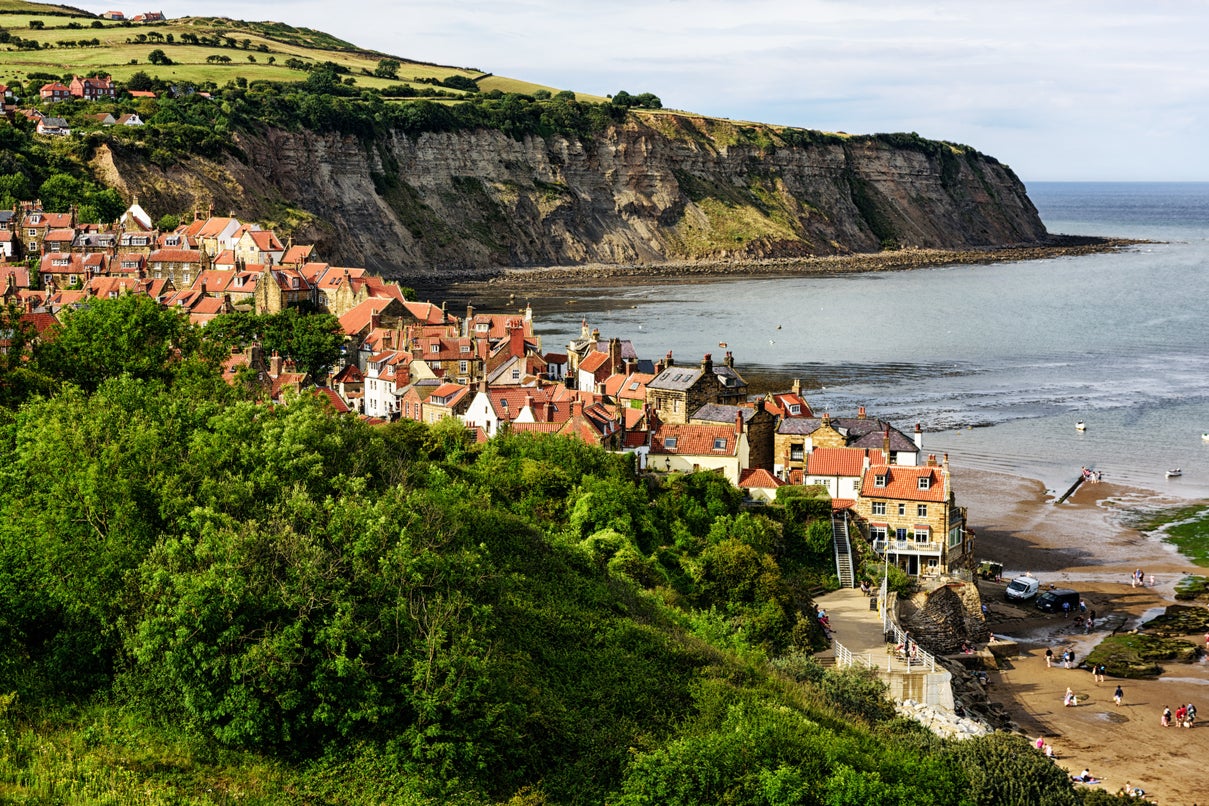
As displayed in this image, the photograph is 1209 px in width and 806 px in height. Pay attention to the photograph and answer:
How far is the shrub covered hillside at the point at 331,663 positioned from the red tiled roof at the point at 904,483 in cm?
1271

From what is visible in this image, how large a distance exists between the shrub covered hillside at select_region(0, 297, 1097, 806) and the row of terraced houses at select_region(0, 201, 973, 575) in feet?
19.9

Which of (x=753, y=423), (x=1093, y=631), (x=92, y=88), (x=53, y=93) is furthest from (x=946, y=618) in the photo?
(x=92, y=88)

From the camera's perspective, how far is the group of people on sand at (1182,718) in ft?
117

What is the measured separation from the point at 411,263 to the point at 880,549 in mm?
123798

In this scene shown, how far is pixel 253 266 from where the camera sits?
292ft

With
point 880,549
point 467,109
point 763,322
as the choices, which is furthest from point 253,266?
point 467,109

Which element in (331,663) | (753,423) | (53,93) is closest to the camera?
(331,663)

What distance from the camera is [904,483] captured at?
4262 cm

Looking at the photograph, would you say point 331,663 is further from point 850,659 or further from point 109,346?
point 109,346

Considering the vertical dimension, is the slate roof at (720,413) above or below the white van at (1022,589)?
above

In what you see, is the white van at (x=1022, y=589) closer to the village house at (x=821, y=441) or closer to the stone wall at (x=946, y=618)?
the stone wall at (x=946, y=618)

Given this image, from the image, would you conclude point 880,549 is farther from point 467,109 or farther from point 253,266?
point 467,109

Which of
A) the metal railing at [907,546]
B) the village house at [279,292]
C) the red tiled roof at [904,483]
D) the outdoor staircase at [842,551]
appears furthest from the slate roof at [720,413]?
the village house at [279,292]

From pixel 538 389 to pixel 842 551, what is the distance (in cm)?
1462
